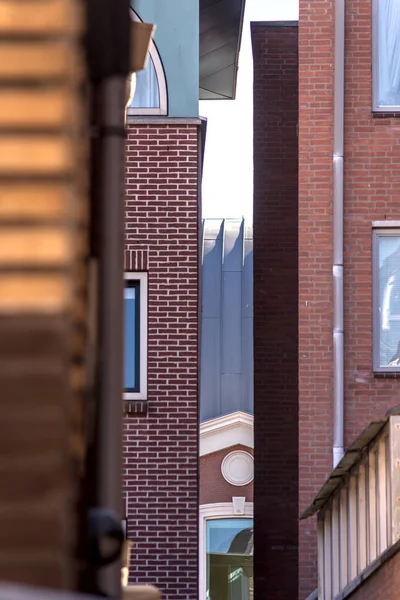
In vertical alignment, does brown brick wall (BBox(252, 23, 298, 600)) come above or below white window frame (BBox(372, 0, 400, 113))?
below

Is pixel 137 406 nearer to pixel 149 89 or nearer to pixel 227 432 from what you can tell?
pixel 149 89

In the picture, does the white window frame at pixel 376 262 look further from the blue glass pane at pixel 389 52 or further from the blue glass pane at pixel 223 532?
the blue glass pane at pixel 223 532

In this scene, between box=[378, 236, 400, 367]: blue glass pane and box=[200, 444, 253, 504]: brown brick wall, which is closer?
box=[378, 236, 400, 367]: blue glass pane

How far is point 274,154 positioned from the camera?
1867cm

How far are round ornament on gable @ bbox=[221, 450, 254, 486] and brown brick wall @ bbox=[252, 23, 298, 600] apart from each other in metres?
11.3

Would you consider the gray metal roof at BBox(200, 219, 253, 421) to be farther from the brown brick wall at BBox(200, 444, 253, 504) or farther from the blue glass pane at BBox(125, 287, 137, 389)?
the blue glass pane at BBox(125, 287, 137, 389)

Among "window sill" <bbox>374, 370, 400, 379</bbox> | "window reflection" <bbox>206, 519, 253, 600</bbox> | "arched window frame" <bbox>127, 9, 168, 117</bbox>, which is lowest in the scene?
"window reflection" <bbox>206, 519, 253, 600</bbox>

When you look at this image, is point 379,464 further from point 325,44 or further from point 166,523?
point 325,44

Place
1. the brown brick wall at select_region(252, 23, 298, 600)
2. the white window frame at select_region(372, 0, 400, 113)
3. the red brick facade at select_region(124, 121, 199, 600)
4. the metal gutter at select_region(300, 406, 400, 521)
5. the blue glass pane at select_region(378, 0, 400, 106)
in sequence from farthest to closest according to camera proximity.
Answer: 1. the brown brick wall at select_region(252, 23, 298, 600)
2. the blue glass pane at select_region(378, 0, 400, 106)
3. the white window frame at select_region(372, 0, 400, 113)
4. the red brick facade at select_region(124, 121, 199, 600)
5. the metal gutter at select_region(300, 406, 400, 521)

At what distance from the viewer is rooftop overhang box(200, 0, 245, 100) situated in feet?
58.8

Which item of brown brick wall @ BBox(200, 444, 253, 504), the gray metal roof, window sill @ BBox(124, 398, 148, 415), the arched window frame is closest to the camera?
window sill @ BBox(124, 398, 148, 415)

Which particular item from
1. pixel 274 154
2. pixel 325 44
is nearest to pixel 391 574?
pixel 325 44

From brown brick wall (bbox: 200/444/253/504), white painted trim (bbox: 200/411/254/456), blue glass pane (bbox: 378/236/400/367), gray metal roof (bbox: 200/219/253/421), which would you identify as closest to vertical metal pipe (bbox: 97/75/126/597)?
blue glass pane (bbox: 378/236/400/367)

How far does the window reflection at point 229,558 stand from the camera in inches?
1105
